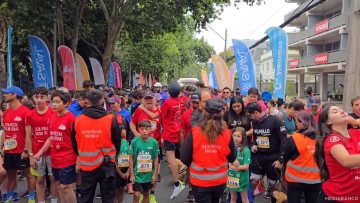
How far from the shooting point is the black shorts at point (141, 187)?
6.02m

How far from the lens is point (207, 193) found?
446 centimetres

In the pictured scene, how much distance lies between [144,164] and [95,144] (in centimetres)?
111

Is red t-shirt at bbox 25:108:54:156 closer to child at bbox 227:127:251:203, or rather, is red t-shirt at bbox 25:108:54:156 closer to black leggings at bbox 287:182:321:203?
child at bbox 227:127:251:203

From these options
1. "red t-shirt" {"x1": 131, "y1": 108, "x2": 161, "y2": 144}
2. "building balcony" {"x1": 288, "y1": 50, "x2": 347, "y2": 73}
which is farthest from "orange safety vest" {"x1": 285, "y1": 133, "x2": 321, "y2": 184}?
"building balcony" {"x1": 288, "y1": 50, "x2": 347, "y2": 73}

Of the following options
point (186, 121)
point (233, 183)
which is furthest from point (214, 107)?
point (186, 121)

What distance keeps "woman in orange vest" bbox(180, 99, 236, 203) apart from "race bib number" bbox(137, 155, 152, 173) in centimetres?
161

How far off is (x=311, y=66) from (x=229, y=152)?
3729 centimetres

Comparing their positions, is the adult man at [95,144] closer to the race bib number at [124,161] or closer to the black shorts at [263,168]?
the race bib number at [124,161]

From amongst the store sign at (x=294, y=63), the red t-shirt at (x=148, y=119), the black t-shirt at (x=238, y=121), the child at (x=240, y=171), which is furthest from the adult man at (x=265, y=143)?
the store sign at (x=294, y=63)

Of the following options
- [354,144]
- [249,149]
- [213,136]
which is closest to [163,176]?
[249,149]

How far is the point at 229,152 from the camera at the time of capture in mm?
4488

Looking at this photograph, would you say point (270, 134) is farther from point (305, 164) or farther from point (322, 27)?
point (322, 27)

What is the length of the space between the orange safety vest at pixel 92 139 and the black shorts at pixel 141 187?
41.7 inches

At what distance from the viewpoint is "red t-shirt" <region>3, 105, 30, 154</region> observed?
659 centimetres
